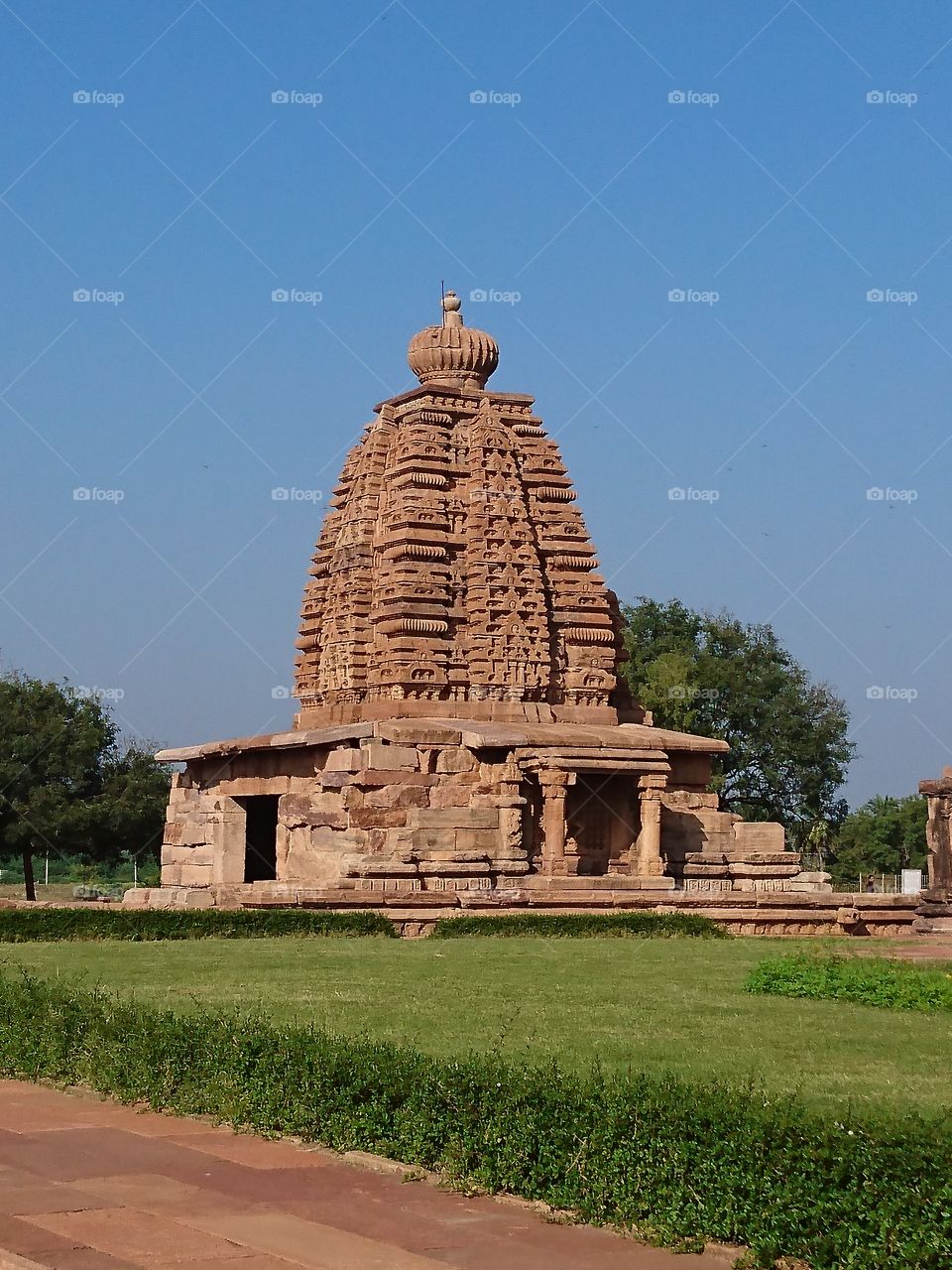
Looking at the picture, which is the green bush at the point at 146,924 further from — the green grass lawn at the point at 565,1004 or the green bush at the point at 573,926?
the green bush at the point at 573,926

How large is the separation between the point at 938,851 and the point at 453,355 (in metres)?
12.0

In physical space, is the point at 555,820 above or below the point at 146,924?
above

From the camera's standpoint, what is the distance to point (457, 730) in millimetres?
23922

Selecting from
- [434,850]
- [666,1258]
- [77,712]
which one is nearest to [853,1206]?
[666,1258]

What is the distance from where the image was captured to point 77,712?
43438 millimetres

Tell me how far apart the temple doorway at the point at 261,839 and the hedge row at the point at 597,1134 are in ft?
66.2

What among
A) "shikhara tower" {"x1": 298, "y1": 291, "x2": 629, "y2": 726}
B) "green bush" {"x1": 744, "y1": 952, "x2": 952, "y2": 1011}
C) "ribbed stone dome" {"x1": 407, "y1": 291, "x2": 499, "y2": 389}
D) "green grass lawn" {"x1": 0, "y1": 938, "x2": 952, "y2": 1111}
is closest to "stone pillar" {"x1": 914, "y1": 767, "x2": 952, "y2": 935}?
"green grass lawn" {"x1": 0, "y1": 938, "x2": 952, "y2": 1111}

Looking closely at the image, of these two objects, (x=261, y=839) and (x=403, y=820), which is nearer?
(x=403, y=820)

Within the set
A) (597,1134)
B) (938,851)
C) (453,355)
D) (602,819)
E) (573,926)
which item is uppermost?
(453,355)

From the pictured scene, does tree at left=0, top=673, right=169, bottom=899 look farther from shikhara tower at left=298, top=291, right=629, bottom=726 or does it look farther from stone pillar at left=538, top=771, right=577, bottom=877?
stone pillar at left=538, top=771, right=577, bottom=877

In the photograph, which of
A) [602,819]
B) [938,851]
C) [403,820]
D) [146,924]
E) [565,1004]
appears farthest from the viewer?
[602,819]

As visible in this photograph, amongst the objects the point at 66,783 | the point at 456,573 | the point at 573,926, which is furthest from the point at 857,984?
the point at 66,783

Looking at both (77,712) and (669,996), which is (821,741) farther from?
(669,996)

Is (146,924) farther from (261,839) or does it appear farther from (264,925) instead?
(261,839)
